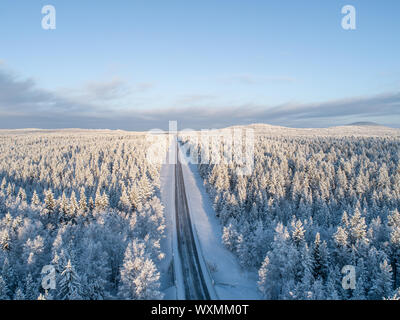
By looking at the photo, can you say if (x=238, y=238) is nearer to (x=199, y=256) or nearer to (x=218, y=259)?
(x=218, y=259)

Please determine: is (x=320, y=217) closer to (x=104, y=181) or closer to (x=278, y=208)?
(x=278, y=208)

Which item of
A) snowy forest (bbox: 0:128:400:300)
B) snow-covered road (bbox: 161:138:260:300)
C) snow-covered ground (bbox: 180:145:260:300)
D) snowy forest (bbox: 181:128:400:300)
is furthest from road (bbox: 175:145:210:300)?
snowy forest (bbox: 181:128:400:300)

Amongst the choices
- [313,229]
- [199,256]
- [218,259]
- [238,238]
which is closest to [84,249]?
[199,256]

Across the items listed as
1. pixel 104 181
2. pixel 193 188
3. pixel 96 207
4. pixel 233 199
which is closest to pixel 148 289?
pixel 96 207

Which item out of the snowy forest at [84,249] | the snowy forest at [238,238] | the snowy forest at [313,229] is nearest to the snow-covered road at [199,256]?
the snowy forest at [238,238]

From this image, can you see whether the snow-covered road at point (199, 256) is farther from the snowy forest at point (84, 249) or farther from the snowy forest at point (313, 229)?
the snowy forest at point (84, 249)

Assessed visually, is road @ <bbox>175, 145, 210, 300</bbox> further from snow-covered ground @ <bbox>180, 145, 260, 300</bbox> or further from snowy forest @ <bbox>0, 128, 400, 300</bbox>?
snowy forest @ <bbox>0, 128, 400, 300</bbox>
